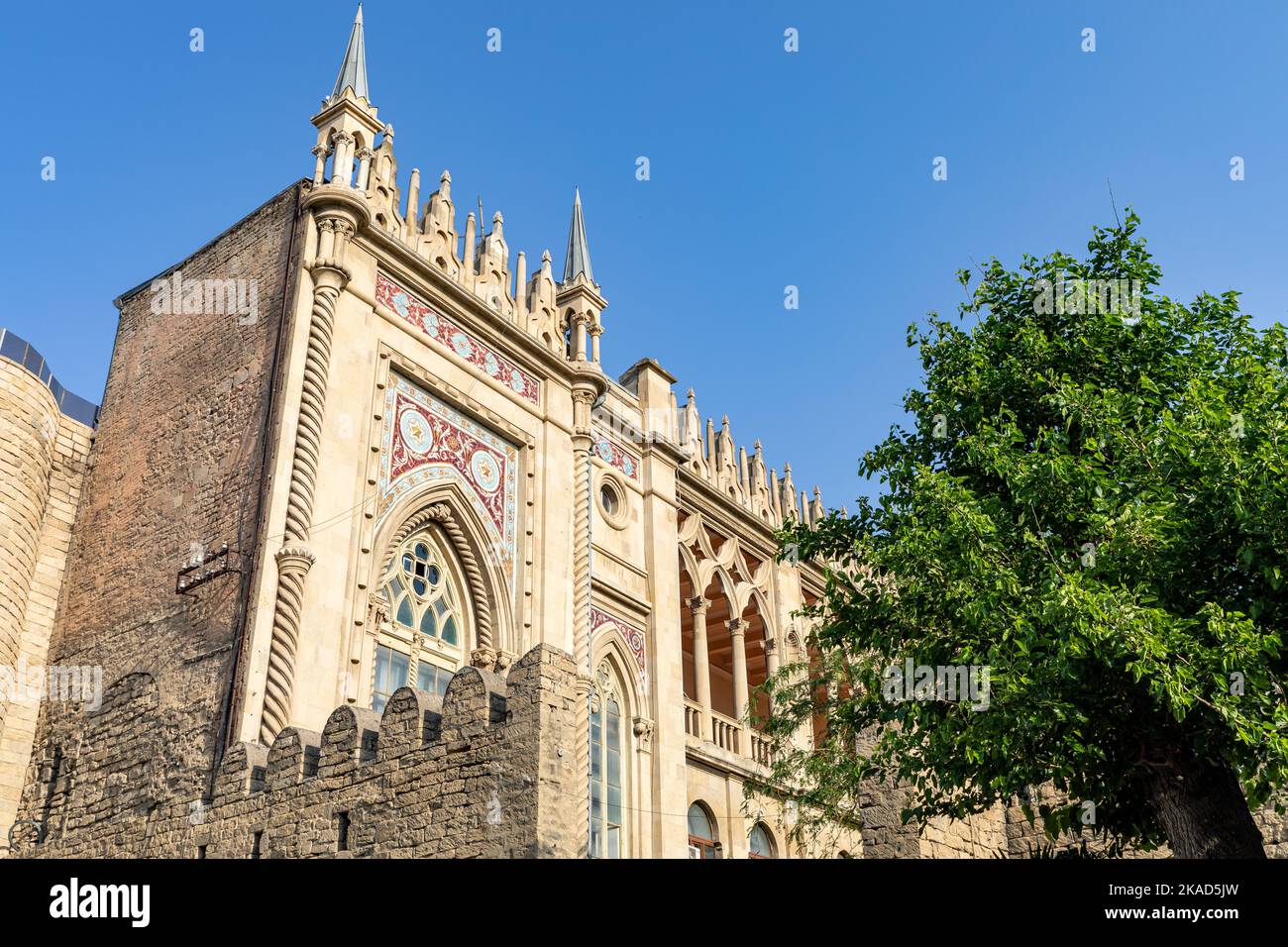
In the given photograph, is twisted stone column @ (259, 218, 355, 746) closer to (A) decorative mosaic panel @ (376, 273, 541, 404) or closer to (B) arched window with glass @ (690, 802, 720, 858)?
(A) decorative mosaic panel @ (376, 273, 541, 404)

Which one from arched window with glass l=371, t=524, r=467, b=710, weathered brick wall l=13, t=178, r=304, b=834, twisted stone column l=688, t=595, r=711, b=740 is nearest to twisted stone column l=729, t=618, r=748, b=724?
twisted stone column l=688, t=595, r=711, b=740

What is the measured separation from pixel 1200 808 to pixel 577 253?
16.3m

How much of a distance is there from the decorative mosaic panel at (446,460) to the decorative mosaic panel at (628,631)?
267cm

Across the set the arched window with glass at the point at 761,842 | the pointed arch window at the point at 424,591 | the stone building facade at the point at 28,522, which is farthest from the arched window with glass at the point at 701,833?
the stone building facade at the point at 28,522

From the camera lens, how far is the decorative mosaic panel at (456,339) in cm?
1814

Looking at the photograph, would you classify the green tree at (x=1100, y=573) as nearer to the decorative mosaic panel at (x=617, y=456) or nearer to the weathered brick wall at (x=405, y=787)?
the weathered brick wall at (x=405, y=787)

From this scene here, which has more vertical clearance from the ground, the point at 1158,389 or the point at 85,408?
the point at 85,408

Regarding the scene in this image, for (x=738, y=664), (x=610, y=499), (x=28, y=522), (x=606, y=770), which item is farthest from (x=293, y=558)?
(x=738, y=664)

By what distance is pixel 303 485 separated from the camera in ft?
50.6

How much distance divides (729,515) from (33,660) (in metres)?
13.7

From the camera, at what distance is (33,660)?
55.8 feet

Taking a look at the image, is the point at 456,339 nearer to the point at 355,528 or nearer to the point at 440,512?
the point at 440,512
